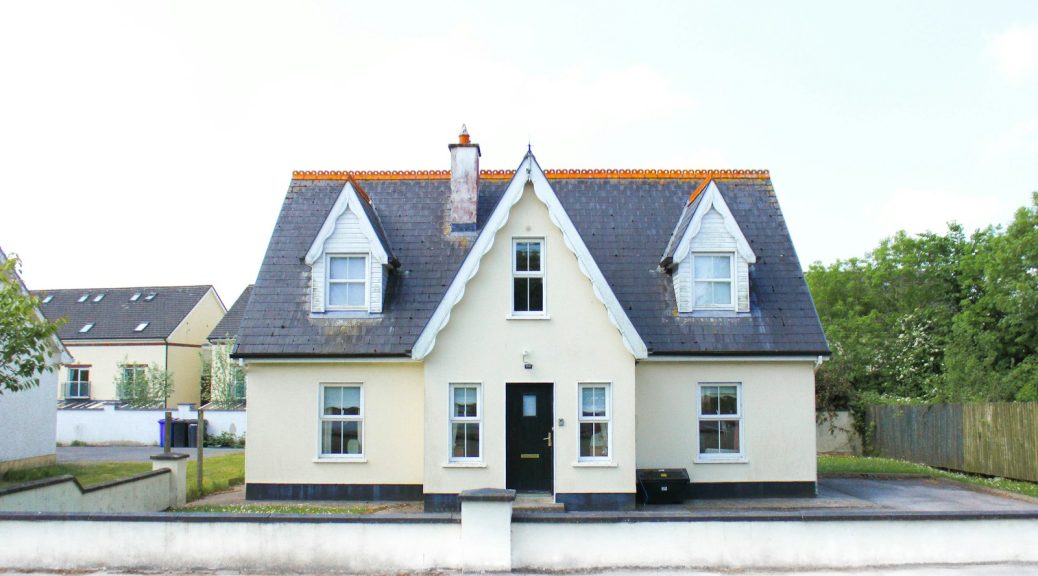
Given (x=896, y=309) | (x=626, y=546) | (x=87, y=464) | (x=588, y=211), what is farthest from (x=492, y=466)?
(x=896, y=309)

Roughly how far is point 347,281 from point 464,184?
3.72 m

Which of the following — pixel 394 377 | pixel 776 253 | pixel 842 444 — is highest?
pixel 776 253

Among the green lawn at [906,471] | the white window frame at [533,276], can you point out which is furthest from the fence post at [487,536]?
the green lawn at [906,471]

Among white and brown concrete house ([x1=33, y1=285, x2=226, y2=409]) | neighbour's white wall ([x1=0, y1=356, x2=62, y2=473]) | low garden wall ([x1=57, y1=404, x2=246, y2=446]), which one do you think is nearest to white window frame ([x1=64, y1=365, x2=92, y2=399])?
white and brown concrete house ([x1=33, y1=285, x2=226, y2=409])

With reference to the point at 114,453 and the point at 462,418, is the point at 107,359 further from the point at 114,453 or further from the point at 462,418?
the point at 462,418

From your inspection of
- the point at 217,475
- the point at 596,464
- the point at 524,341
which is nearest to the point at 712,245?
the point at 524,341

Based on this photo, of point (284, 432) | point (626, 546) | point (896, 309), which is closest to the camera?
point (626, 546)

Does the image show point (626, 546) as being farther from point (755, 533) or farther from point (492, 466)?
point (492, 466)

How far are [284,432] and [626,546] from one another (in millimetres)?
9421

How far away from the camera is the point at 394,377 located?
59.5ft

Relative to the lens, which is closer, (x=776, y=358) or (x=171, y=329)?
(x=776, y=358)

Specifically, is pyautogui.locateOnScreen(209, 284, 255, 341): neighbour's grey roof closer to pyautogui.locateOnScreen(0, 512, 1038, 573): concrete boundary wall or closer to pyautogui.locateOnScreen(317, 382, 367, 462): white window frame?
pyautogui.locateOnScreen(317, 382, 367, 462): white window frame

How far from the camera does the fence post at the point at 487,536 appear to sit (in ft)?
36.2

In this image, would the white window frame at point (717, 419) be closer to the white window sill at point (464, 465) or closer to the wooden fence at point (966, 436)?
the white window sill at point (464, 465)
